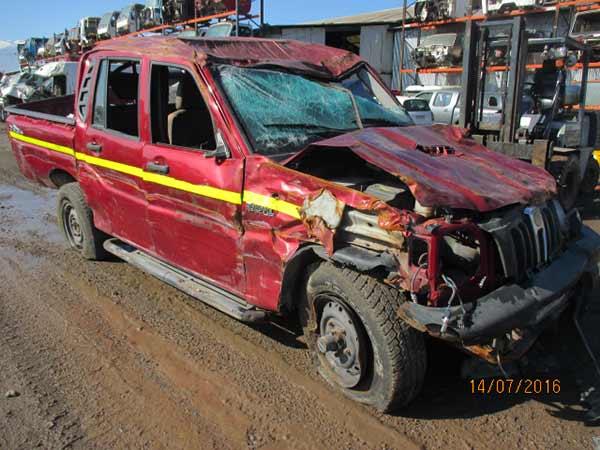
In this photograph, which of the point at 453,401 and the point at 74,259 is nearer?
the point at 453,401

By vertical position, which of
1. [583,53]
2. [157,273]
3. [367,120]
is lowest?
[157,273]

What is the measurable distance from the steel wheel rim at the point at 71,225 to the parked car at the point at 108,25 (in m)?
26.5

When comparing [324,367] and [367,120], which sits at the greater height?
[367,120]

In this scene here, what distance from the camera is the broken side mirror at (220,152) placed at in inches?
131

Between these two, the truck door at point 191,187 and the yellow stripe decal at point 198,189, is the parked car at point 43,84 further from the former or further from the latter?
the truck door at point 191,187

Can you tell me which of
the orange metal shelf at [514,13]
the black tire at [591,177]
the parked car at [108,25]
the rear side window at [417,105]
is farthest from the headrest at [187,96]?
the parked car at [108,25]

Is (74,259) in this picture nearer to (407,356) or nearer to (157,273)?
(157,273)

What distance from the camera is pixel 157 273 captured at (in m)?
4.08

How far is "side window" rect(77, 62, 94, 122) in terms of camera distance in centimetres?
473

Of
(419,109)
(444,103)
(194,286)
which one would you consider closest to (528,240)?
(194,286)

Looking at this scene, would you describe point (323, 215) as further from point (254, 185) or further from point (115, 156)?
point (115, 156)

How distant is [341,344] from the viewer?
9.82ft

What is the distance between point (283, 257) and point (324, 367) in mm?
757

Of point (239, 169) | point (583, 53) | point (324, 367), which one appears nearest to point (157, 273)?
point (239, 169)
